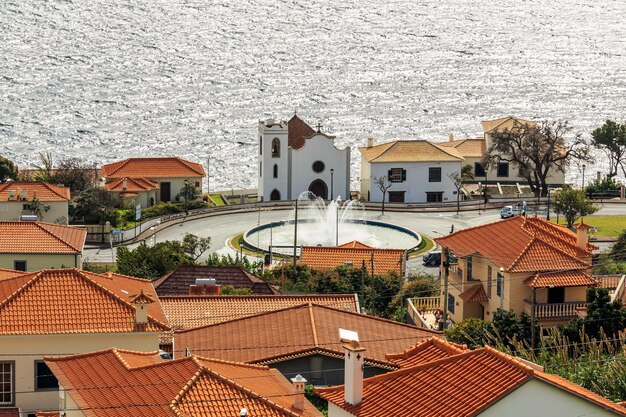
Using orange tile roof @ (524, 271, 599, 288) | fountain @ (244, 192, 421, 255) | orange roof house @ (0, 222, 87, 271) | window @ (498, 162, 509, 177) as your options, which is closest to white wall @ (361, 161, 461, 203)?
window @ (498, 162, 509, 177)

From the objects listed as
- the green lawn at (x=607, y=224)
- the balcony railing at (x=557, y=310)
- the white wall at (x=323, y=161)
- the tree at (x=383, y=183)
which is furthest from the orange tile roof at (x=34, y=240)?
the white wall at (x=323, y=161)

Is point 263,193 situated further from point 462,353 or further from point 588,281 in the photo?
point 462,353

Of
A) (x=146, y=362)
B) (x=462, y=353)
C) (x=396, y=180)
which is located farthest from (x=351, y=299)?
(x=396, y=180)

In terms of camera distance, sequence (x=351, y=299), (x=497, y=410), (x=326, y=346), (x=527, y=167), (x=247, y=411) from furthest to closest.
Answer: (x=527, y=167)
(x=351, y=299)
(x=326, y=346)
(x=247, y=411)
(x=497, y=410)

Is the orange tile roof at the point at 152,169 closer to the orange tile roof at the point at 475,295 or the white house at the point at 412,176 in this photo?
the white house at the point at 412,176

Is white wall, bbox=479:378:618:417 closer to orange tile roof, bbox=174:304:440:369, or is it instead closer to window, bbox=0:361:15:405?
orange tile roof, bbox=174:304:440:369

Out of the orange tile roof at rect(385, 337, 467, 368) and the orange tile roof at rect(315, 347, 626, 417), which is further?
the orange tile roof at rect(385, 337, 467, 368)
